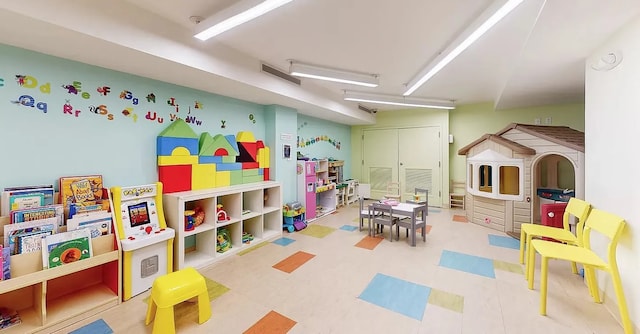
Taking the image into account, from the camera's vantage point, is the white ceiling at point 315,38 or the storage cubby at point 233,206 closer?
the white ceiling at point 315,38

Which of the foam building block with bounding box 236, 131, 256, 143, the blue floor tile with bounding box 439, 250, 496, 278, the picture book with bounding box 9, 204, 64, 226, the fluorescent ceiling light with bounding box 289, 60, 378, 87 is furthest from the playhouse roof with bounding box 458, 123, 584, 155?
the picture book with bounding box 9, 204, 64, 226

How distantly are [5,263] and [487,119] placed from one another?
→ 25.9ft

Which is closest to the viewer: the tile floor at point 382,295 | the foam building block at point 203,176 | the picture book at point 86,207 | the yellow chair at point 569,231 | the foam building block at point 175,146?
the tile floor at point 382,295

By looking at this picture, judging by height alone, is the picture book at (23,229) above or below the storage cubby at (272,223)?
above

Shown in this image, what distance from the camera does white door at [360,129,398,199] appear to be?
282 inches

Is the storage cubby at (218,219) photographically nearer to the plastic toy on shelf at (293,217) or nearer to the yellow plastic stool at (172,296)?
the plastic toy on shelf at (293,217)

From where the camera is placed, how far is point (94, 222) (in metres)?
2.32

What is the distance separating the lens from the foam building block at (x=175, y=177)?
310 cm

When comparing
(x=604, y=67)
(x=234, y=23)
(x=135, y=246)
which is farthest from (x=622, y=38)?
(x=135, y=246)

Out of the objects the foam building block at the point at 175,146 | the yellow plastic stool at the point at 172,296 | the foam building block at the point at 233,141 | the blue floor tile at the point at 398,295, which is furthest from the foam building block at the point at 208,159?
the blue floor tile at the point at 398,295

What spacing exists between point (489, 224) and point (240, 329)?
4.67m

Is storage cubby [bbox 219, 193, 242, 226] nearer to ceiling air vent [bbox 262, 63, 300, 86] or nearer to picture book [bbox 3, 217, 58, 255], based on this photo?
picture book [bbox 3, 217, 58, 255]

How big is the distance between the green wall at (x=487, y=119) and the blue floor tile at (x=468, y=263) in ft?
12.0

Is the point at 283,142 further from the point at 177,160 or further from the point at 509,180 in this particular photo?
the point at 509,180
